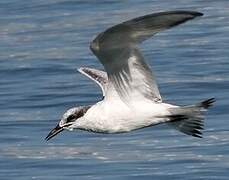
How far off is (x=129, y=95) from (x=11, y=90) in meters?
6.48

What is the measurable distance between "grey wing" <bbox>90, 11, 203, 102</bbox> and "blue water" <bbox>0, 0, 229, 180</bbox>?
2.53m

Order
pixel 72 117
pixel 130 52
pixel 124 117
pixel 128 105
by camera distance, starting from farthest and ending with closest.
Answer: pixel 72 117, pixel 128 105, pixel 124 117, pixel 130 52

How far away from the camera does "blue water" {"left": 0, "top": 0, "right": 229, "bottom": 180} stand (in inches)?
596

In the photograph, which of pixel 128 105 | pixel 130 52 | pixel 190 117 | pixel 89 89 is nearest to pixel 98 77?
pixel 128 105

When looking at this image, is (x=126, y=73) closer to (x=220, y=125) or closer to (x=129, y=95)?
(x=129, y=95)

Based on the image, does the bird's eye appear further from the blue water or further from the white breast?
the blue water

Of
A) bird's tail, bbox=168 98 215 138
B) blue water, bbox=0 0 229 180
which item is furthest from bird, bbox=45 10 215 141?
blue water, bbox=0 0 229 180

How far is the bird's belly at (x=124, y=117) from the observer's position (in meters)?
12.0

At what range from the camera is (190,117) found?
39.8 feet

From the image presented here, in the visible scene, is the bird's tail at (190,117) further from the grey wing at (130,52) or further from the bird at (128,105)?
the grey wing at (130,52)

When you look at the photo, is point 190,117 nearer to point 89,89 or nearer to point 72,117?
point 72,117

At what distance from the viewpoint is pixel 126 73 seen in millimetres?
11984

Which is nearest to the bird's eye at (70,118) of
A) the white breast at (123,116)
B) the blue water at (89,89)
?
the white breast at (123,116)

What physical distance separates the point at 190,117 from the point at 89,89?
6.34 m
